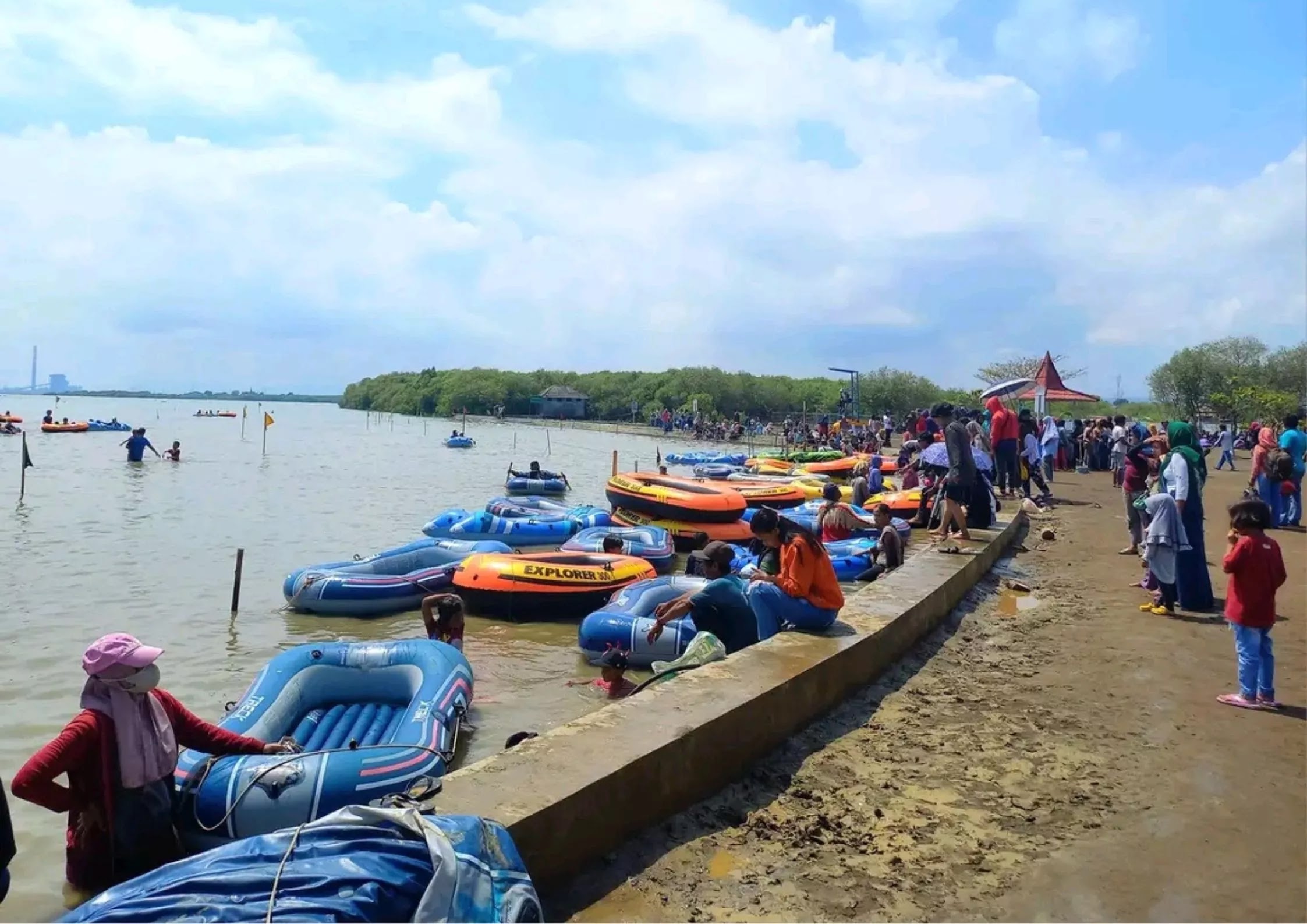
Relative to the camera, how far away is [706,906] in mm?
2971

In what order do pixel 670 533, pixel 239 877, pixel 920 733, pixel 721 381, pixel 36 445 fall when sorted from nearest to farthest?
pixel 239 877, pixel 920 733, pixel 670 533, pixel 36 445, pixel 721 381

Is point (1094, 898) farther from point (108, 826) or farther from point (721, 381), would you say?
point (721, 381)

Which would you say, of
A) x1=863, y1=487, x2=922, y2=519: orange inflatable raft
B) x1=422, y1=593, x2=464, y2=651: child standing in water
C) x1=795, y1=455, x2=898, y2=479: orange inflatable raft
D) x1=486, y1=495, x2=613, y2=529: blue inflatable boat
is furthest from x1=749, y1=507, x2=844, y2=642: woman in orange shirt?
x1=795, y1=455, x2=898, y2=479: orange inflatable raft

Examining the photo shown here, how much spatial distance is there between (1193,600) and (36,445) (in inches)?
1871

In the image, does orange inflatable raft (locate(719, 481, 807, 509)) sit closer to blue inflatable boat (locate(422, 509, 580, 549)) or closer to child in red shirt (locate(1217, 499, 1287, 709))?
blue inflatable boat (locate(422, 509, 580, 549))

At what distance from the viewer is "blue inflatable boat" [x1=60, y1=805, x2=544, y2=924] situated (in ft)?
7.30

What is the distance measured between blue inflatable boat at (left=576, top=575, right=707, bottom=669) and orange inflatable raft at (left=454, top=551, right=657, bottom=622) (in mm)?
1174

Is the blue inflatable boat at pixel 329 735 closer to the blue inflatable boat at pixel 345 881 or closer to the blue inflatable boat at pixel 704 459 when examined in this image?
the blue inflatable boat at pixel 345 881

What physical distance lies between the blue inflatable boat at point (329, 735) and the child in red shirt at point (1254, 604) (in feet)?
14.4

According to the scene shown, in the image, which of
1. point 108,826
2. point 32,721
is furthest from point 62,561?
point 108,826

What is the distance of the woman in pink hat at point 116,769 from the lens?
3525mm

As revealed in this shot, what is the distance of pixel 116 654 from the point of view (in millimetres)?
3539

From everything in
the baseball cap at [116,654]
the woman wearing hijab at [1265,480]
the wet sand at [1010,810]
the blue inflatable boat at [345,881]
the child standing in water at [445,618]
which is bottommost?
the child standing in water at [445,618]

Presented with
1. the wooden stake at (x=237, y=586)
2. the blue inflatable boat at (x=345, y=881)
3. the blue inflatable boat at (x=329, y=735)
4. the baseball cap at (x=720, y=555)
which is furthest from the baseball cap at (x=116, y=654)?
the wooden stake at (x=237, y=586)
